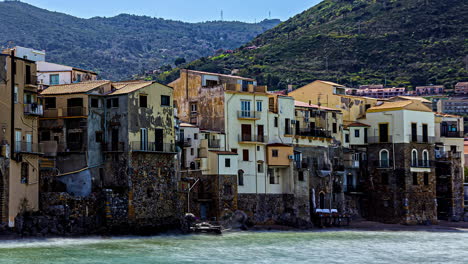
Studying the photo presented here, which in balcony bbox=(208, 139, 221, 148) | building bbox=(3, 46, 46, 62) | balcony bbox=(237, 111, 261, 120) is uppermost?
building bbox=(3, 46, 46, 62)

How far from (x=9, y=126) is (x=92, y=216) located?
29.6 feet

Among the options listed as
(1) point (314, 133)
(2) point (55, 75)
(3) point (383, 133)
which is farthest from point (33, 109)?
(3) point (383, 133)

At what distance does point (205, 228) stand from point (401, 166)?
91.3 ft

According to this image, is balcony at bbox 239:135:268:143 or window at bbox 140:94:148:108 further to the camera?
balcony at bbox 239:135:268:143

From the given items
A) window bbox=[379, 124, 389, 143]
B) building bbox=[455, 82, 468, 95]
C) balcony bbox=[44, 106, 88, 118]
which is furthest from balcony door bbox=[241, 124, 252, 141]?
building bbox=[455, 82, 468, 95]

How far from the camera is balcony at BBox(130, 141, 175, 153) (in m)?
63.2

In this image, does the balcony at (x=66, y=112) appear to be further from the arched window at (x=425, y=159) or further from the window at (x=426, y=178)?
the window at (x=426, y=178)

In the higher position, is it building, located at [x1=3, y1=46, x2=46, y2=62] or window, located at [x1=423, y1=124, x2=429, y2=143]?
building, located at [x1=3, y1=46, x2=46, y2=62]

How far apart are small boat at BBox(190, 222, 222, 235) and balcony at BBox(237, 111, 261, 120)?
13129mm

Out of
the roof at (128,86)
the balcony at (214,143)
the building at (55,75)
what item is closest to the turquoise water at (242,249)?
the balcony at (214,143)

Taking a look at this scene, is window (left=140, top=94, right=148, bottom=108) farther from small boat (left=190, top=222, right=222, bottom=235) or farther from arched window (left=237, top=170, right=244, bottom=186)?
arched window (left=237, top=170, right=244, bottom=186)

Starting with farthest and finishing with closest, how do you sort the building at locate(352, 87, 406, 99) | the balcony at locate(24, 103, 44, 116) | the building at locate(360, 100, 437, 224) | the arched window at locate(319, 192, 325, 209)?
the building at locate(352, 87, 406, 99), the building at locate(360, 100, 437, 224), the arched window at locate(319, 192, 325, 209), the balcony at locate(24, 103, 44, 116)

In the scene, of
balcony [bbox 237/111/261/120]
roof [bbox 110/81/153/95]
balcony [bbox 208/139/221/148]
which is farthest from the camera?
balcony [bbox 237/111/261/120]

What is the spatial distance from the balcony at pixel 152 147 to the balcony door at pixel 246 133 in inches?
438
